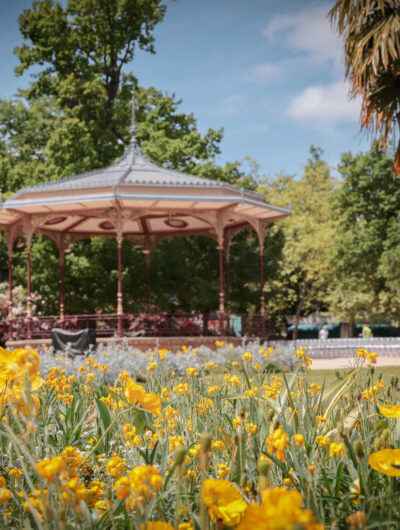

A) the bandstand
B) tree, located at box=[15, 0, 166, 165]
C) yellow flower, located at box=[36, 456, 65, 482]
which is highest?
tree, located at box=[15, 0, 166, 165]

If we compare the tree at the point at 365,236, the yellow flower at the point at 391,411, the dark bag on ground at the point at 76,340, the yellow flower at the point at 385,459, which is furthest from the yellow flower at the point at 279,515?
the tree at the point at 365,236

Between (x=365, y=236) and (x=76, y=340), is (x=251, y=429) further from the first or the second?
(x=365, y=236)

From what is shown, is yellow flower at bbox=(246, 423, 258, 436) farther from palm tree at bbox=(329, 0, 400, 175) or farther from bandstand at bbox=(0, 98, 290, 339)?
bandstand at bbox=(0, 98, 290, 339)

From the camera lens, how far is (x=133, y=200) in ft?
47.2

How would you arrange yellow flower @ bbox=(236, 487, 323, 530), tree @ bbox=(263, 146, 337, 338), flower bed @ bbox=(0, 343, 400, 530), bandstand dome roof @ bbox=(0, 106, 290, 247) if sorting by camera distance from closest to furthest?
yellow flower @ bbox=(236, 487, 323, 530) < flower bed @ bbox=(0, 343, 400, 530) < bandstand dome roof @ bbox=(0, 106, 290, 247) < tree @ bbox=(263, 146, 337, 338)

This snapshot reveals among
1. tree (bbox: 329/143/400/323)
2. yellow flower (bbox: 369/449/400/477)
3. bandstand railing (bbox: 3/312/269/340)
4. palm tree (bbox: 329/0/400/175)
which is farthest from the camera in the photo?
tree (bbox: 329/143/400/323)

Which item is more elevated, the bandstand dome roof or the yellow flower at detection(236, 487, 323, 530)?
the bandstand dome roof

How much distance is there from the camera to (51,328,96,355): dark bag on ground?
39.9 feet

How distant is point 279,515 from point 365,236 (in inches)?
1119

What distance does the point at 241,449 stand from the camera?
2.13 m

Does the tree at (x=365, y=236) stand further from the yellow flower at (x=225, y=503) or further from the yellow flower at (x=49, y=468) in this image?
the yellow flower at (x=49, y=468)

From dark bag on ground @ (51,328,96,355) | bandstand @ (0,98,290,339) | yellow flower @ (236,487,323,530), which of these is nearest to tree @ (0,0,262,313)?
bandstand @ (0,98,290,339)

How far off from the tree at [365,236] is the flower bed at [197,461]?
25.2 metres

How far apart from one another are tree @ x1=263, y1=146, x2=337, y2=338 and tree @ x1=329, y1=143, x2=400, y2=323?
129cm
